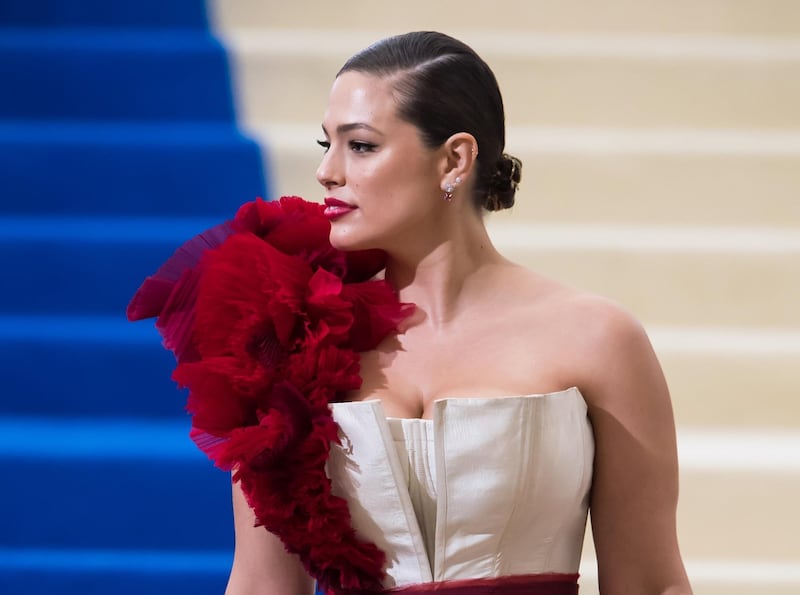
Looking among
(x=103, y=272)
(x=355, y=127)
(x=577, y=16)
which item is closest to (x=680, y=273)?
(x=577, y=16)

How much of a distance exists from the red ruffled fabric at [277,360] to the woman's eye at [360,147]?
0.45ft

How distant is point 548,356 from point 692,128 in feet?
5.58

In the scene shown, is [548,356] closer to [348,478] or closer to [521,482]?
[521,482]

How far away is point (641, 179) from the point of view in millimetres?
2863

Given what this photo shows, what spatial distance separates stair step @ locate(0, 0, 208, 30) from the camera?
3.18m

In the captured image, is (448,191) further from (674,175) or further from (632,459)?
(674,175)

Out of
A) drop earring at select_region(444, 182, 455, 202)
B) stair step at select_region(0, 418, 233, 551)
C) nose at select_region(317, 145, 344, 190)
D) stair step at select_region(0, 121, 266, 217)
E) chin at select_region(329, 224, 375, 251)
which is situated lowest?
stair step at select_region(0, 418, 233, 551)

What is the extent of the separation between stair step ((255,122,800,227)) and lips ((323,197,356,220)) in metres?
1.41

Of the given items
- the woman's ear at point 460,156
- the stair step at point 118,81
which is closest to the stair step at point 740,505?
the woman's ear at point 460,156

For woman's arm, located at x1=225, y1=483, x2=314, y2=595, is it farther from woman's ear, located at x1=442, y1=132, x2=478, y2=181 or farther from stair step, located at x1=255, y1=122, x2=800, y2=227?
stair step, located at x1=255, y1=122, x2=800, y2=227

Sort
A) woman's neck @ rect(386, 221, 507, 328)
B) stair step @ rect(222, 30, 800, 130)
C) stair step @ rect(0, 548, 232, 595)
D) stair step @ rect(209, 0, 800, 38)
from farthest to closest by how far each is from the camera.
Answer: stair step @ rect(209, 0, 800, 38)
stair step @ rect(222, 30, 800, 130)
stair step @ rect(0, 548, 232, 595)
woman's neck @ rect(386, 221, 507, 328)

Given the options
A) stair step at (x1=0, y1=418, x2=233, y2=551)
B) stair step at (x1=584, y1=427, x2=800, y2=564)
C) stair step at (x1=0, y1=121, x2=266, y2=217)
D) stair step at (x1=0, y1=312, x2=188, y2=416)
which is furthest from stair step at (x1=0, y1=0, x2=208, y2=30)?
stair step at (x1=584, y1=427, x2=800, y2=564)

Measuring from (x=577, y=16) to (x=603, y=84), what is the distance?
259 millimetres

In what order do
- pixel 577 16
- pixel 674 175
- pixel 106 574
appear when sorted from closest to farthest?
pixel 106 574, pixel 674 175, pixel 577 16
